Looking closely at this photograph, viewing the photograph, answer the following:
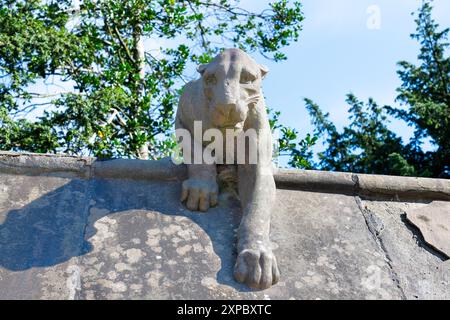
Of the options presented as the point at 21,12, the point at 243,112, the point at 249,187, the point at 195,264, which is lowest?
the point at 195,264

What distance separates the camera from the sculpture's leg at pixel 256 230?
328 centimetres

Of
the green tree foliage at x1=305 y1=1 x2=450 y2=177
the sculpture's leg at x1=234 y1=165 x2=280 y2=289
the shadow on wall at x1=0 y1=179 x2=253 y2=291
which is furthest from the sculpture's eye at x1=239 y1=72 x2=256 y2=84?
the green tree foliage at x1=305 y1=1 x2=450 y2=177

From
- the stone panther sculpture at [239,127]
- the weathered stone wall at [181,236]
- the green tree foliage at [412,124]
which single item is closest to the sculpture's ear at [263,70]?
the stone panther sculpture at [239,127]

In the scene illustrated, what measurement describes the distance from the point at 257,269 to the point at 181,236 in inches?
19.6

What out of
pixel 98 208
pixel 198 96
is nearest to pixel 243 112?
pixel 198 96

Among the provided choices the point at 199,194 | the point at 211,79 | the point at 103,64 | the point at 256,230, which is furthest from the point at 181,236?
the point at 103,64

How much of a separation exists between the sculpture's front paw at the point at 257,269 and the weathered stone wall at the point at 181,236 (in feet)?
0.15

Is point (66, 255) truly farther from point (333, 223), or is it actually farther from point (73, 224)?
point (333, 223)

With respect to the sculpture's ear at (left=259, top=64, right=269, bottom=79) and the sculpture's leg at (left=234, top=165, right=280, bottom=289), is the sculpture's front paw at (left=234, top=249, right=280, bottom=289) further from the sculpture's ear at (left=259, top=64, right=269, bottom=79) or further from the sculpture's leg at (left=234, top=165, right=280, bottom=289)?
the sculpture's ear at (left=259, top=64, right=269, bottom=79)

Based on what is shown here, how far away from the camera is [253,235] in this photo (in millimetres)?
3465

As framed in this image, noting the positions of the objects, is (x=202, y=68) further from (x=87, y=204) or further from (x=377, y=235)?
(x=377, y=235)

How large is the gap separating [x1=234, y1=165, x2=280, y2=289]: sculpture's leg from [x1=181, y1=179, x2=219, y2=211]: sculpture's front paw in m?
0.17

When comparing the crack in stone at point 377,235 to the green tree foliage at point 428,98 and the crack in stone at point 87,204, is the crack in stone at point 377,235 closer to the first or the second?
the crack in stone at point 87,204
